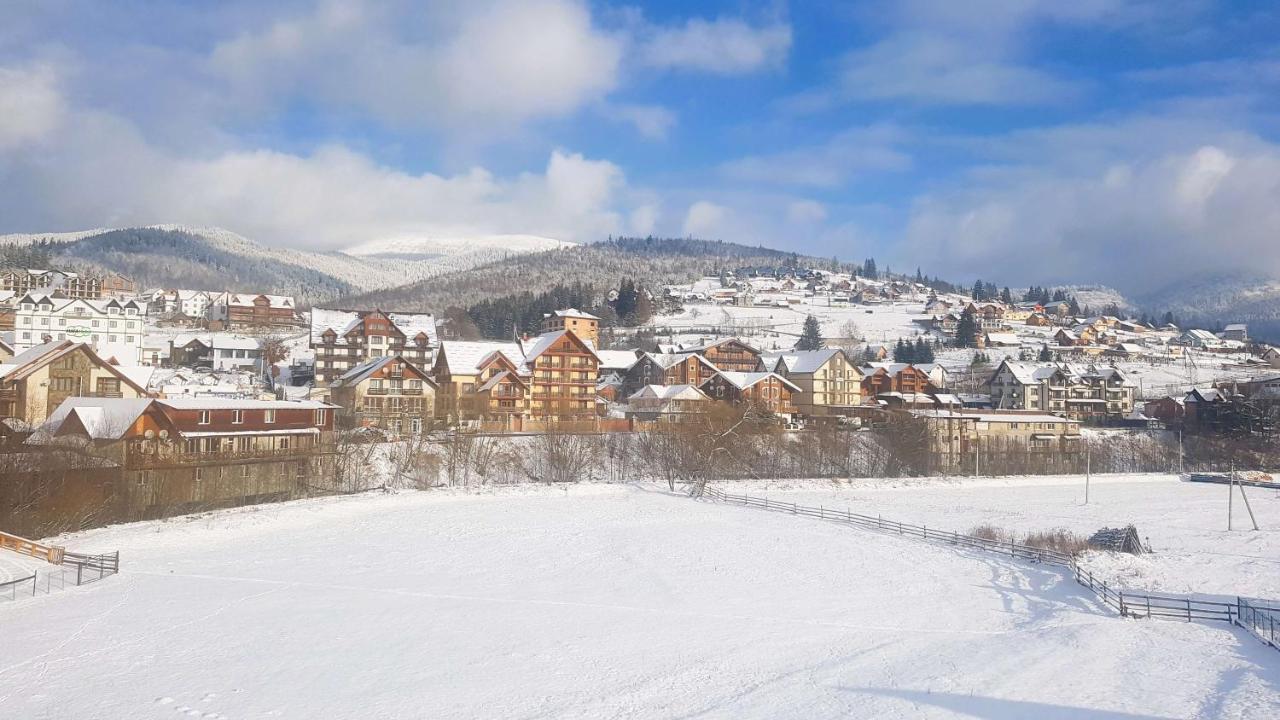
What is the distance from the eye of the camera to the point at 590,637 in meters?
21.7

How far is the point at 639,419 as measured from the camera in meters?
69.2

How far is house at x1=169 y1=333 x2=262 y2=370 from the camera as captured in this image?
92.9 metres

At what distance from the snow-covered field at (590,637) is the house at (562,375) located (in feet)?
117

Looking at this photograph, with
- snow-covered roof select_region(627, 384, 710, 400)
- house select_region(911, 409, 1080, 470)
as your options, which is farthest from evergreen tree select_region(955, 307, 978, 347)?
snow-covered roof select_region(627, 384, 710, 400)

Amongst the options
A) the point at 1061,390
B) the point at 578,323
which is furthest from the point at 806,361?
the point at 578,323

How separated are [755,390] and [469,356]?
2537cm

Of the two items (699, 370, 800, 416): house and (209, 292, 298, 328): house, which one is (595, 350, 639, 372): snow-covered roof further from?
(209, 292, 298, 328): house

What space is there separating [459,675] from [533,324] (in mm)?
107776

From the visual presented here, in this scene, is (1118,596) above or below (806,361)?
below

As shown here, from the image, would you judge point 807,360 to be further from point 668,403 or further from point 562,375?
point 562,375

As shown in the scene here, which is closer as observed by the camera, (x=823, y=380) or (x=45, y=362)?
(x=45, y=362)

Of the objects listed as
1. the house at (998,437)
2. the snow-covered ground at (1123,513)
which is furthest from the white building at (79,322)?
the house at (998,437)

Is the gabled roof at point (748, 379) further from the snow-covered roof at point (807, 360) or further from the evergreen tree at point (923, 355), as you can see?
the evergreen tree at point (923, 355)

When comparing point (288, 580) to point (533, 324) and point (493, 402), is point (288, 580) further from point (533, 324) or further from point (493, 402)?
point (533, 324)
